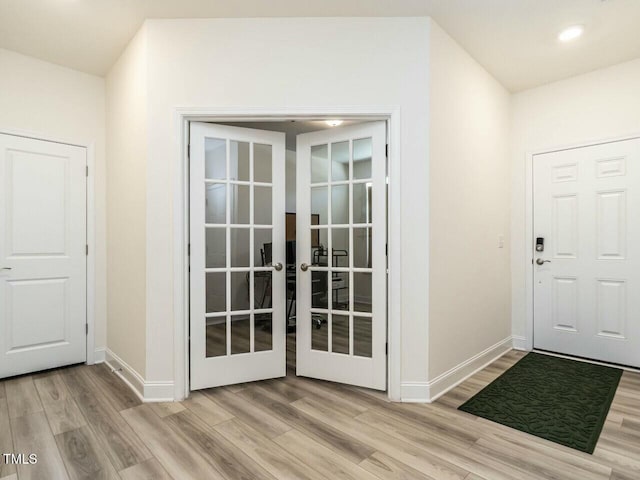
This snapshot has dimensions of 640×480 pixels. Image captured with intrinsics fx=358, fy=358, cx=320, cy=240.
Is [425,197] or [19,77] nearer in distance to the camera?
[425,197]

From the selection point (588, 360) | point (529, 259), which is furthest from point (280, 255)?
point (588, 360)

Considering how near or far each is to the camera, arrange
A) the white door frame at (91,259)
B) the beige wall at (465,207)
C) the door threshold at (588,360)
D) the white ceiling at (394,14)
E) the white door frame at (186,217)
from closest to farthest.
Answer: the white ceiling at (394,14) → the white door frame at (186,217) → the beige wall at (465,207) → the door threshold at (588,360) → the white door frame at (91,259)

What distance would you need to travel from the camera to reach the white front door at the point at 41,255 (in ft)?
9.91

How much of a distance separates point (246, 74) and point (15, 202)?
2.28 m

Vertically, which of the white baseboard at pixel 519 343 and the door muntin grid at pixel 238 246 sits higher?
the door muntin grid at pixel 238 246

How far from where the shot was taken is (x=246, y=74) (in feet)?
8.56

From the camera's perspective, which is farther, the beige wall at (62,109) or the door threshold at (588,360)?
the door threshold at (588,360)

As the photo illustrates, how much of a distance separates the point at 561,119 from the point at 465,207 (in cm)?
161

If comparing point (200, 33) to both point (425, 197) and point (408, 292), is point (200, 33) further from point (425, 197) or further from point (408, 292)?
point (408, 292)

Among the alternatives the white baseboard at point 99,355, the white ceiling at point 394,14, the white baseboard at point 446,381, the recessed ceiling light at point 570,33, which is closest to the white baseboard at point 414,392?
the white baseboard at point 446,381

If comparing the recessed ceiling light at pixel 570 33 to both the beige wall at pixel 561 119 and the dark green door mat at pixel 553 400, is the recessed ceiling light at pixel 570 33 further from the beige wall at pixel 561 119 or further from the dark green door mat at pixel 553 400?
the dark green door mat at pixel 553 400

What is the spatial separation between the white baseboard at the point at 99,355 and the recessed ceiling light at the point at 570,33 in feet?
15.9

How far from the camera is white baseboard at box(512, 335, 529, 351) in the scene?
380cm

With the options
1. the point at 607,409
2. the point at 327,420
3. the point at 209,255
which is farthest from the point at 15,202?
the point at 607,409
